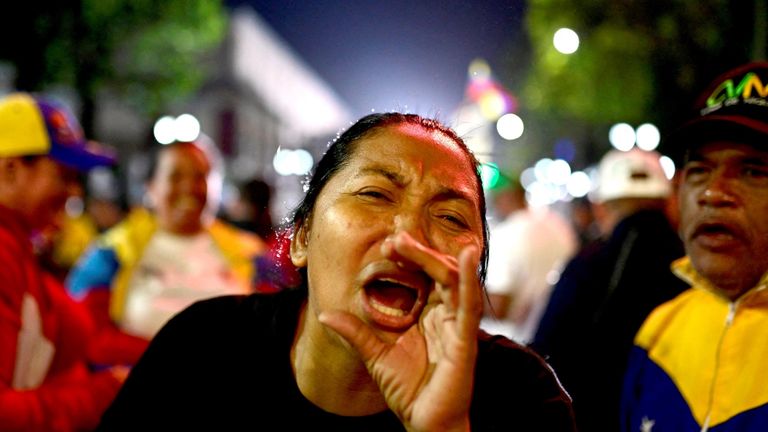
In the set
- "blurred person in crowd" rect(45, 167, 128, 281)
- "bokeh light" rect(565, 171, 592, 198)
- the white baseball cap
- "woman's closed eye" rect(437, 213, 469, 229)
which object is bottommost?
"blurred person in crowd" rect(45, 167, 128, 281)

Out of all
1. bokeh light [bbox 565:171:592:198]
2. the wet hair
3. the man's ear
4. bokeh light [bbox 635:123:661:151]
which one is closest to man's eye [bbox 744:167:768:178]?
the wet hair

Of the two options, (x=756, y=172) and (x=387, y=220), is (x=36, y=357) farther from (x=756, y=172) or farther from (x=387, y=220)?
(x=756, y=172)

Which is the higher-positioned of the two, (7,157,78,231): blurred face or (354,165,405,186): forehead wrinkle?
(354,165,405,186): forehead wrinkle

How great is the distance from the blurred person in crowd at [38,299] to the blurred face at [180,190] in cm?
107

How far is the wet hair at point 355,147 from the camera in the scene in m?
2.31

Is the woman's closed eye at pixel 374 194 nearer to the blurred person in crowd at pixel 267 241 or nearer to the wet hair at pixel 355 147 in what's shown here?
the wet hair at pixel 355 147

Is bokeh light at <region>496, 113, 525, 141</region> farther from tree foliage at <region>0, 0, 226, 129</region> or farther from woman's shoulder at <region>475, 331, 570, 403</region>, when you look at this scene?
woman's shoulder at <region>475, 331, 570, 403</region>

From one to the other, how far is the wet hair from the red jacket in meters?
1.34

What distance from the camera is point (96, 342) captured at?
13.8 feet

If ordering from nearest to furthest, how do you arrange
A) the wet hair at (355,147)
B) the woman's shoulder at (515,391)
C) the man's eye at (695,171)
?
the woman's shoulder at (515,391)
the wet hair at (355,147)
the man's eye at (695,171)

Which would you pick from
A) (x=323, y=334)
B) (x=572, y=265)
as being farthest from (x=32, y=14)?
(x=323, y=334)

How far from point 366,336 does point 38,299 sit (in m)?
2.00

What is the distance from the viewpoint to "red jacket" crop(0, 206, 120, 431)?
279 centimetres

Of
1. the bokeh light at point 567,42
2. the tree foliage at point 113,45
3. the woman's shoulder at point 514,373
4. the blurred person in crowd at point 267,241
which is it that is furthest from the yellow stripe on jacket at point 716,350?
the tree foliage at point 113,45
